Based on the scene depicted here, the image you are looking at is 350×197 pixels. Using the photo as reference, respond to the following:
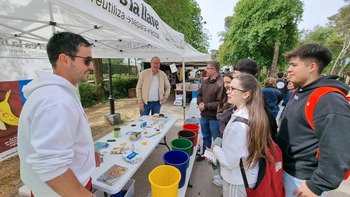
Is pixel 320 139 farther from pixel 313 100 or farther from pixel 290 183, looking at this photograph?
pixel 290 183

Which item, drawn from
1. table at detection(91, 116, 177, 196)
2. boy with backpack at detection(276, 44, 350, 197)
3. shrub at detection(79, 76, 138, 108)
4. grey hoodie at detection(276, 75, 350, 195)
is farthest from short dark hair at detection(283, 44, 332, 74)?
shrub at detection(79, 76, 138, 108)

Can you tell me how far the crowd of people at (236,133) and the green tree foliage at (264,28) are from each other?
1181 cm

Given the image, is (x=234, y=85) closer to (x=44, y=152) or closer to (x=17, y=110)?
(x=44, y=152)

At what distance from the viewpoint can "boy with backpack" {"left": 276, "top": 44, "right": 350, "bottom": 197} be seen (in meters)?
0.92

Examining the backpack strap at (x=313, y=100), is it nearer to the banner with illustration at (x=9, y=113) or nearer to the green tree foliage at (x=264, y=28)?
the banner with illustration at (x=9, y=113)

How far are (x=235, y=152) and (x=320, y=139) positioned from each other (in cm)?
58

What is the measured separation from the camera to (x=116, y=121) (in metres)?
5.08

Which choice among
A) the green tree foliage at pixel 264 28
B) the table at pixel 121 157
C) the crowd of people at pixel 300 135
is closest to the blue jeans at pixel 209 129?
the table at pixel 121 157

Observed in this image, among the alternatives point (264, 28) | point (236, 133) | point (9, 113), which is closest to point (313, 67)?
point (236, 133)

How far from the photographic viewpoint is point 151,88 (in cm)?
356

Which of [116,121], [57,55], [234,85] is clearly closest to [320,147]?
[234,85]

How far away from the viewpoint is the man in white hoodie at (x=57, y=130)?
74 cm

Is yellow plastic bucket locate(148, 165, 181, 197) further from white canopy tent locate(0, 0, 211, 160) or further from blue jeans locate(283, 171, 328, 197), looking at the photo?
white canopy tent locate(0, 0, 211, 160)

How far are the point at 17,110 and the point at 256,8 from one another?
15107 mm
